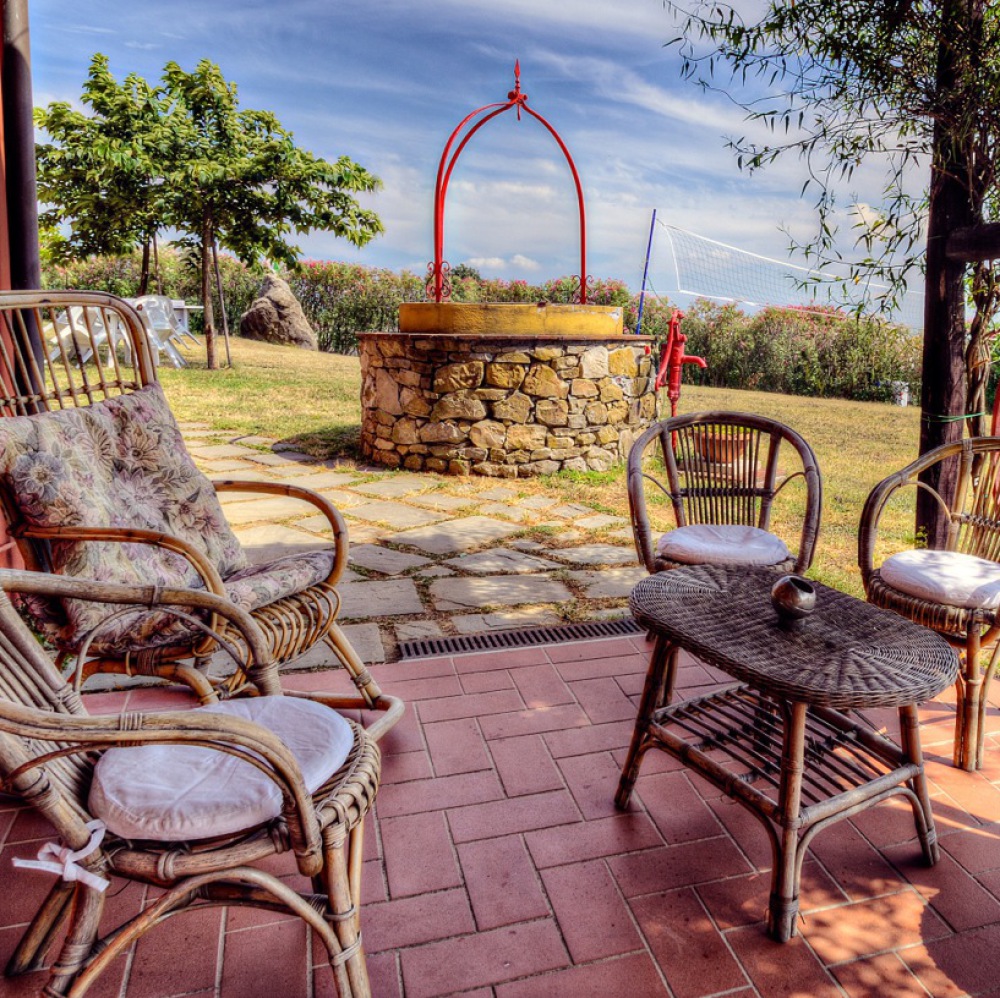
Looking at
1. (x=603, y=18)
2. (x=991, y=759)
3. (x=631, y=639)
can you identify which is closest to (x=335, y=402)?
(x=603, y=18)

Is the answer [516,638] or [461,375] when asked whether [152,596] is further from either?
[461,375]

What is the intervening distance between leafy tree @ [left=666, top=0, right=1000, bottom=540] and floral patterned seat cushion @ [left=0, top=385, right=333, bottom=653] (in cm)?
229

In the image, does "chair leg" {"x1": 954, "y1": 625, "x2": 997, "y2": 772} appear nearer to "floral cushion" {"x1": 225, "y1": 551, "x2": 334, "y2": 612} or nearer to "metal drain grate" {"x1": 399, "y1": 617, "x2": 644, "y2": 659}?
"metal drain grate" {"x1": 399, "y1": 617, "x2": 644, "y2": 659}

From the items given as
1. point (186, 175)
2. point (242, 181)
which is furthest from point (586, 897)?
point (242, 181)

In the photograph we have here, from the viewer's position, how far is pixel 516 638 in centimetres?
271

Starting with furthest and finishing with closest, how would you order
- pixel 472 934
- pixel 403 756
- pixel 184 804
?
pixel 403 756, pixel 472 934, pixel 184 804

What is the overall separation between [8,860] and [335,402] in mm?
6726

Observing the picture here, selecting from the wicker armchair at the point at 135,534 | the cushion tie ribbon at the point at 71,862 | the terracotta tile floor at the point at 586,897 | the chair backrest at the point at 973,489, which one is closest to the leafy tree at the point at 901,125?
the chair backrest at the point at 973,489

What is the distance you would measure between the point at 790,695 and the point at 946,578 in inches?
35.1

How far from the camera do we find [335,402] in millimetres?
8031

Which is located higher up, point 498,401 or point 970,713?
point 498,401

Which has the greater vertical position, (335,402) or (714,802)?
(335,402)

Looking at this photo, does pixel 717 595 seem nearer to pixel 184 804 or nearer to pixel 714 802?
pixel 714 802

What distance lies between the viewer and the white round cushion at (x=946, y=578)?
191cm
